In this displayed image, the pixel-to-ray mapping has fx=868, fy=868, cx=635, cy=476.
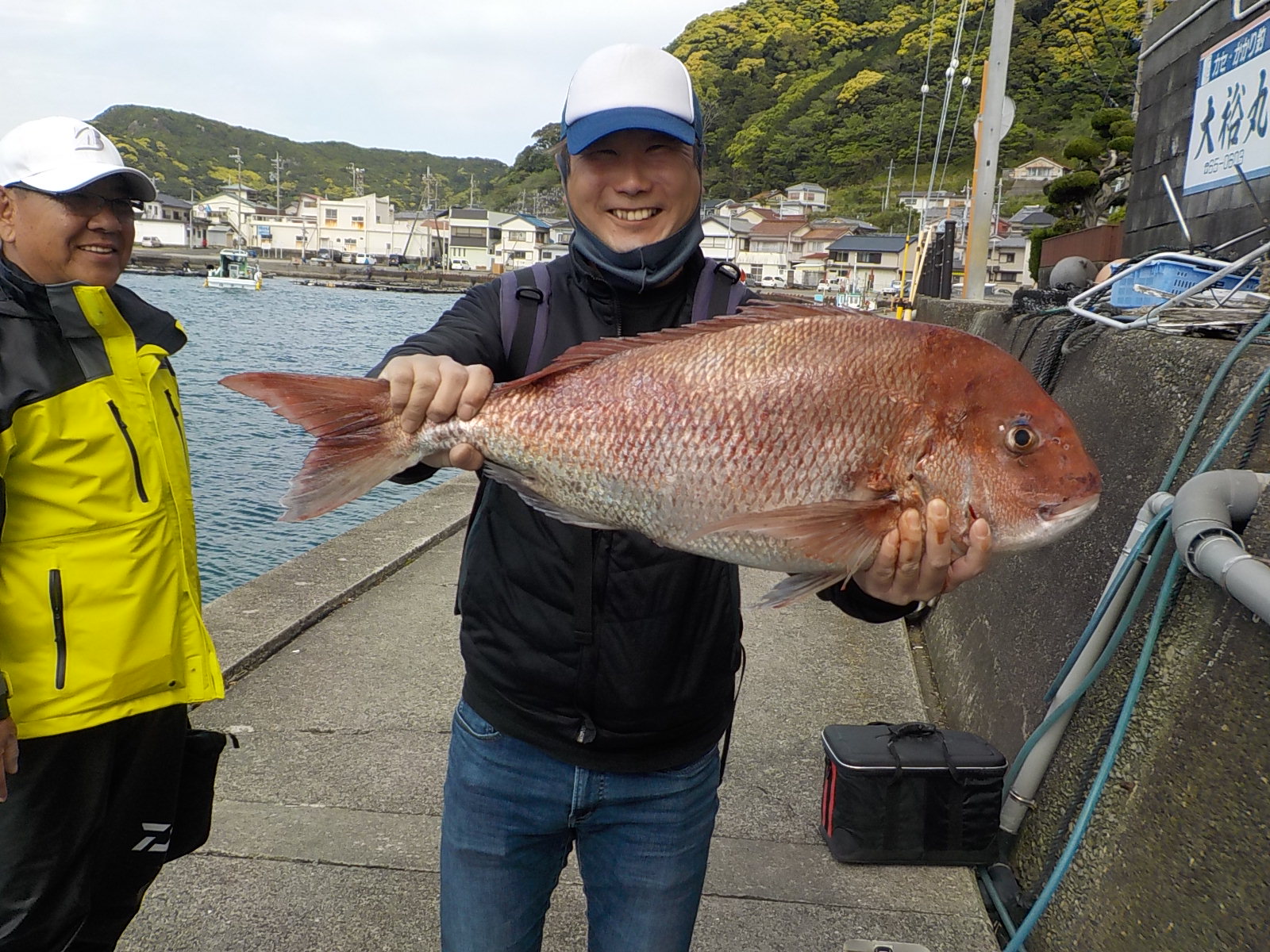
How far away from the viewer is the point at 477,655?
73.4 inches

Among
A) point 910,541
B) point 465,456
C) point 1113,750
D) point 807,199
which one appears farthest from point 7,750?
point 807,199

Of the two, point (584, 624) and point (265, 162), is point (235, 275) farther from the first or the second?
point (265, 162)

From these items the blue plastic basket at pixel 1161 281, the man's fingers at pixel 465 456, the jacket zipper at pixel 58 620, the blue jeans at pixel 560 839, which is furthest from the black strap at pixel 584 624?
the blue plastic basket at pixel 1161 281

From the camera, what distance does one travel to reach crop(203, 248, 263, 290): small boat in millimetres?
65562

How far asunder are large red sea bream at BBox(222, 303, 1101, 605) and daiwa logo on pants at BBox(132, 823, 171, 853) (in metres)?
1.53

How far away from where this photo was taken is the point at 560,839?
188cm

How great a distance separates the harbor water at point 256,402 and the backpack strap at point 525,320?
54.6 inches

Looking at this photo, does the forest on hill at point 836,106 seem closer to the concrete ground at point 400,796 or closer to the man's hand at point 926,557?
the concrete ground at point 400,796

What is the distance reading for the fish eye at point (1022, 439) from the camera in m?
A: 1.63

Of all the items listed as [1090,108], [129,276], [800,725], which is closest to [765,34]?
[1090,108]

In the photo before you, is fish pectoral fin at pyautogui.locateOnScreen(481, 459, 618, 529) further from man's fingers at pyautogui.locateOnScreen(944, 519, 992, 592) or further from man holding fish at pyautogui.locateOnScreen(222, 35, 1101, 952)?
man's fingers at pyautogui.locateOnScreen(944, 519, 992, 592)

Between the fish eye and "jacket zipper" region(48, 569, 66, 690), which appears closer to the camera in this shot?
the fish eye

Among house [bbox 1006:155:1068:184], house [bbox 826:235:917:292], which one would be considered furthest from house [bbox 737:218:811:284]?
house [bbox 1006:155:1068:184]

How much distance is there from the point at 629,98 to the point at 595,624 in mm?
1048
